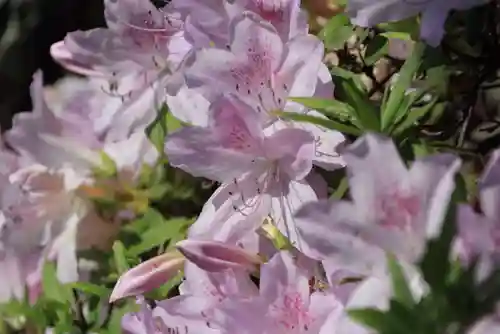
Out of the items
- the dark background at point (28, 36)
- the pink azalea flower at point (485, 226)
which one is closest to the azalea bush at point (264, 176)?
the pink azalea flower at point (485, 226)

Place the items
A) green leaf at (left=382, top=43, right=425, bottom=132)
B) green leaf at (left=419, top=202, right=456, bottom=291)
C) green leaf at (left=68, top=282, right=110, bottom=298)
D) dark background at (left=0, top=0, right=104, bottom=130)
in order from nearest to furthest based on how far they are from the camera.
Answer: green leaf at (left=419, top=202, right=456, bottom=291) < green leaf at (left=382, top=43, right=425, bottom=132) < green leaf at (left=68, top=282, right=110, bottom=298) < dark background at (left=0, top=0, right=104, bottom=130)

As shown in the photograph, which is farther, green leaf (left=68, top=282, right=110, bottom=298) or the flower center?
green leaf (left=68, top=282, right=110, bottom=298)

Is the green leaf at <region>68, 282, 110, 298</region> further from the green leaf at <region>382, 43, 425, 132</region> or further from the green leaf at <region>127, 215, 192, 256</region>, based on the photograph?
the green leaf at <region>382, 43, 425, 132</region>

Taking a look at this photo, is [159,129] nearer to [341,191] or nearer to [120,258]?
[120,258]

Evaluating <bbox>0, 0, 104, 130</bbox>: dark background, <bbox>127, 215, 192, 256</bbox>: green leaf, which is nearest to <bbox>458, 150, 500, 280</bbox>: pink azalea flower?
<bbox>127, 215, 192, 256</bbox>: green leaf

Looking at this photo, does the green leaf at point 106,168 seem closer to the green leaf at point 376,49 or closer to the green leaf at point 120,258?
the green leaf at point 120,258

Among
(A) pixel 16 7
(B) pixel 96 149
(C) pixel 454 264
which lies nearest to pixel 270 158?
(C) pixel 454 264

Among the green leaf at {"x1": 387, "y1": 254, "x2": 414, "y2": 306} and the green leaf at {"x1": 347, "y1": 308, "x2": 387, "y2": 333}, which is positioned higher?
the green leaf at {"x1": 387, "y1": 254, "x2": 414, "y2": 306}

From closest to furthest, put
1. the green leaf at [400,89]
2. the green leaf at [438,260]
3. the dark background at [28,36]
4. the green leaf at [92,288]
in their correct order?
1. the green leaf at [438,260]
2. the green leaf at [400,89]
3. the green leaf at [92,288]
4. the dark background at [28,36]

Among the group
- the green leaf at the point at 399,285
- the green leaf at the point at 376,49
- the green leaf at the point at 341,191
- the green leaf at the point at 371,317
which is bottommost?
the green leaf at the point at 341,191
